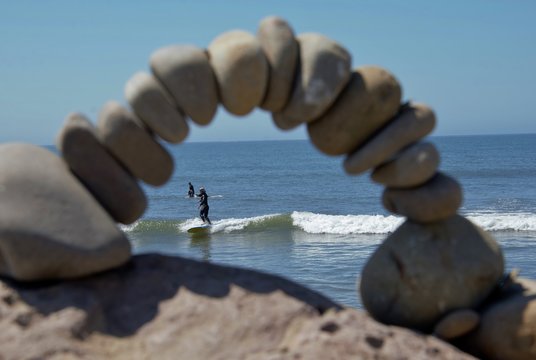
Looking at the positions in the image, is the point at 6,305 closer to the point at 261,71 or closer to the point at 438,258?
the point at 261,71

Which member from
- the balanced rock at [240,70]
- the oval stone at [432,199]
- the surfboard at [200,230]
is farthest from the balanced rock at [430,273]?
the surfboard at [200,230]

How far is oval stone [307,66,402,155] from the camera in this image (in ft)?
16.2

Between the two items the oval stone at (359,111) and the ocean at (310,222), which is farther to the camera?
the ocean at (310,222)

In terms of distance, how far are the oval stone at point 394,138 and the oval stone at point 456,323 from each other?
1.12m

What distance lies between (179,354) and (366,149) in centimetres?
184

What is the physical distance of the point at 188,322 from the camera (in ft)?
14.4

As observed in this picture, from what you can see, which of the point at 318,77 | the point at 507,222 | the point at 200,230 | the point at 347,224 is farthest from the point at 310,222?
the point at 318,77

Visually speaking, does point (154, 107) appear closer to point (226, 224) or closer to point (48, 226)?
point (48, 226)

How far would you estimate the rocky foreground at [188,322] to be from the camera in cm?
416

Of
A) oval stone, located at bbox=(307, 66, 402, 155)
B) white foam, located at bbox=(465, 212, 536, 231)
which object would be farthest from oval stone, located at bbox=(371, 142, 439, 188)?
white foam, located at bbox=(465, 212, 536, 231)

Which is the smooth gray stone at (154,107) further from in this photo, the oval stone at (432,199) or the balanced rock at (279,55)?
the oval stone at (432,199)

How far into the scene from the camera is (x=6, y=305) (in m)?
4.46

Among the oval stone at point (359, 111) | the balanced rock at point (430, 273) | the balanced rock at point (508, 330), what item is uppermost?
the oval stone at point (359, 111)

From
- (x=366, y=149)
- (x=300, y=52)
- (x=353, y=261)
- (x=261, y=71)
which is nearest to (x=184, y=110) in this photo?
(x=261, y=71)
